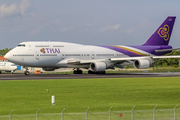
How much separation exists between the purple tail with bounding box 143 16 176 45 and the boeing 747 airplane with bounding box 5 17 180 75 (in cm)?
173

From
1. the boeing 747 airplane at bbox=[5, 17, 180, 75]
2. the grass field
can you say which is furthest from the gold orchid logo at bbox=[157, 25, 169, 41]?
the grass field

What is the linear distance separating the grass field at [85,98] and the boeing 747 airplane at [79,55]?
20607mm

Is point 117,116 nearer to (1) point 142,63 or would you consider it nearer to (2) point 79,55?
(1) point 142,63

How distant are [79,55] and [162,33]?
21460 mm

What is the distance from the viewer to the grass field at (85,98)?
31625mm

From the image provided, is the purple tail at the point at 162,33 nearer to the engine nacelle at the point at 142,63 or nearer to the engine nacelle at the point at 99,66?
the engine nacelle at the point at 142,63

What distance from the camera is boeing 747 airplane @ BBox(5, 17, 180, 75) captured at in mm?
68562

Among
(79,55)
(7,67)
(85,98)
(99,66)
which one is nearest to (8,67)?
(7,67)

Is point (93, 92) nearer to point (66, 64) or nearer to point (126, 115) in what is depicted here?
point (126, 115)

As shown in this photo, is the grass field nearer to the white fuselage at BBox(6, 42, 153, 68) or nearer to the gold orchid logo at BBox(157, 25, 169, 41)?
the white fuselage at BBox(6, 42, 153, 68)

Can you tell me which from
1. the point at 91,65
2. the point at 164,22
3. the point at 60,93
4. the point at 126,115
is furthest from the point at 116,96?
the point at 164,22

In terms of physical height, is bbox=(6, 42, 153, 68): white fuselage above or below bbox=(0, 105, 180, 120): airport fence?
above

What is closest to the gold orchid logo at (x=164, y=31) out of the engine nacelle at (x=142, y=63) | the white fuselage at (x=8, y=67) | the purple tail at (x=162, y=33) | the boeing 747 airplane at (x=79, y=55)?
the purple tail at (x=162, y=33)

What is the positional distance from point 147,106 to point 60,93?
11.9m
